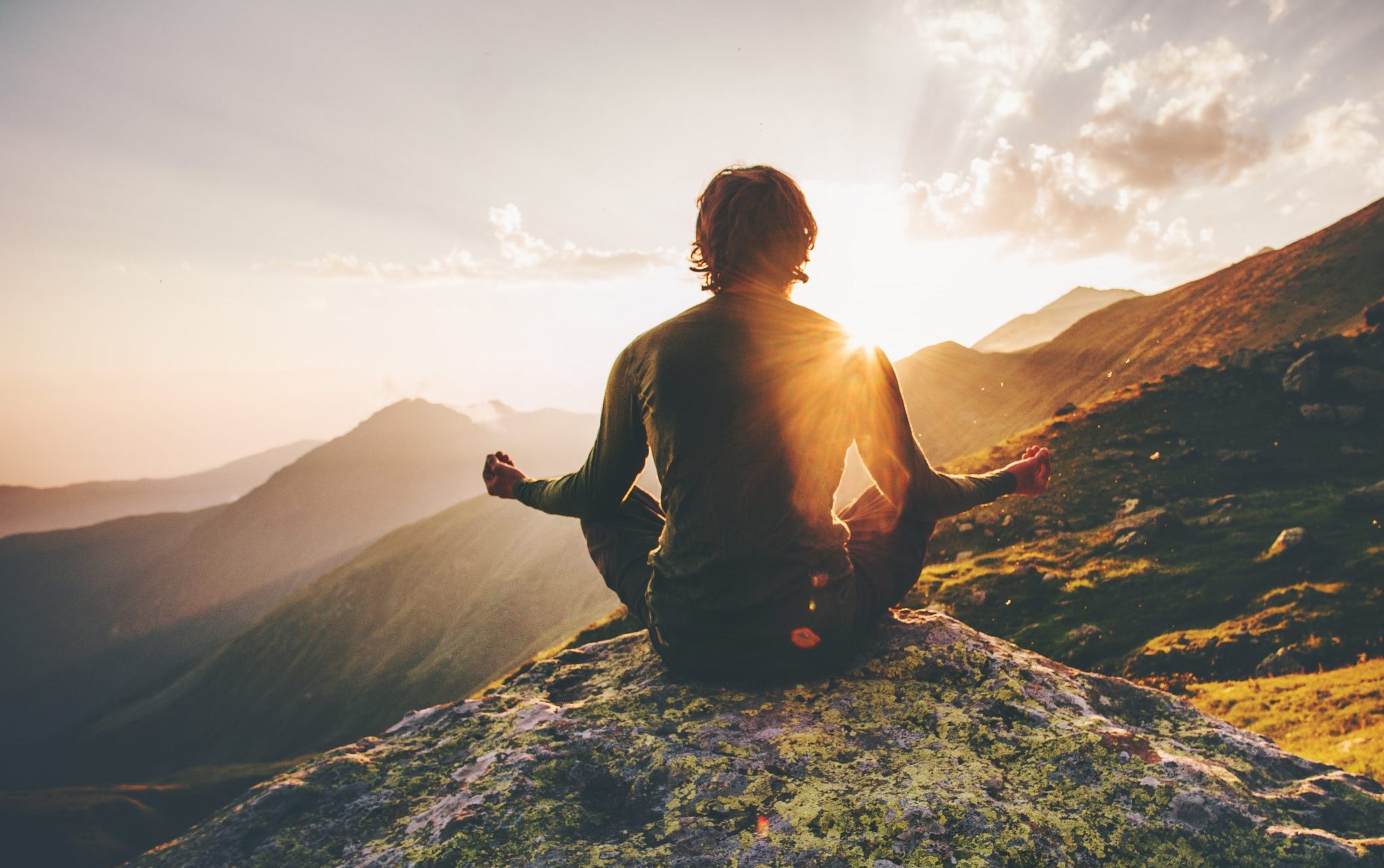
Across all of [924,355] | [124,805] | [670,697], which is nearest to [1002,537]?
[670,697]

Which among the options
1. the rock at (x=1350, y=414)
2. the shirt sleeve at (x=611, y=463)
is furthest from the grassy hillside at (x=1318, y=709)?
the rock at (x=1350, y=414)

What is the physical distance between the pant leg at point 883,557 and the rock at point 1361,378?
4022 cm

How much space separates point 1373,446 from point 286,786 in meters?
41.4

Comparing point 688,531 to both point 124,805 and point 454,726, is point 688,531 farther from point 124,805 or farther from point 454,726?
point 124,805

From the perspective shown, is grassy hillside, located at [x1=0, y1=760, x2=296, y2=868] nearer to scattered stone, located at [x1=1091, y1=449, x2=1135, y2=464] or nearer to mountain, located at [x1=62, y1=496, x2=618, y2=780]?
mountain, located at [x1=62, y1=496, x2=618, y2=780]

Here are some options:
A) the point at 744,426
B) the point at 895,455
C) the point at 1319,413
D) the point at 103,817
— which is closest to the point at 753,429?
the point at 744,426

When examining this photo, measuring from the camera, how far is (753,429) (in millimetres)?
4262

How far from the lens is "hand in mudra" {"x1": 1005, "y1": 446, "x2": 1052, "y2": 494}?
205 inches

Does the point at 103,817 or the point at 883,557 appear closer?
the point at 883,557

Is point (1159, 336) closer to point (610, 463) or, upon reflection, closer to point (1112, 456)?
point (1112, 456)

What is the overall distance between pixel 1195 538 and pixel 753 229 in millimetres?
29328

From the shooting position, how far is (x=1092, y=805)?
349 cm

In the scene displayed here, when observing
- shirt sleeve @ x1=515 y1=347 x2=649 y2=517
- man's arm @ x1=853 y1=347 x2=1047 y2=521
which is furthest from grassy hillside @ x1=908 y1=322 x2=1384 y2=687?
shirt sleeve @ x1=515 y1=347 x2=649 y2=517

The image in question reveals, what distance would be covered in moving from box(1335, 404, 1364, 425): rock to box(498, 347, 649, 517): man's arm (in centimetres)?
3993
